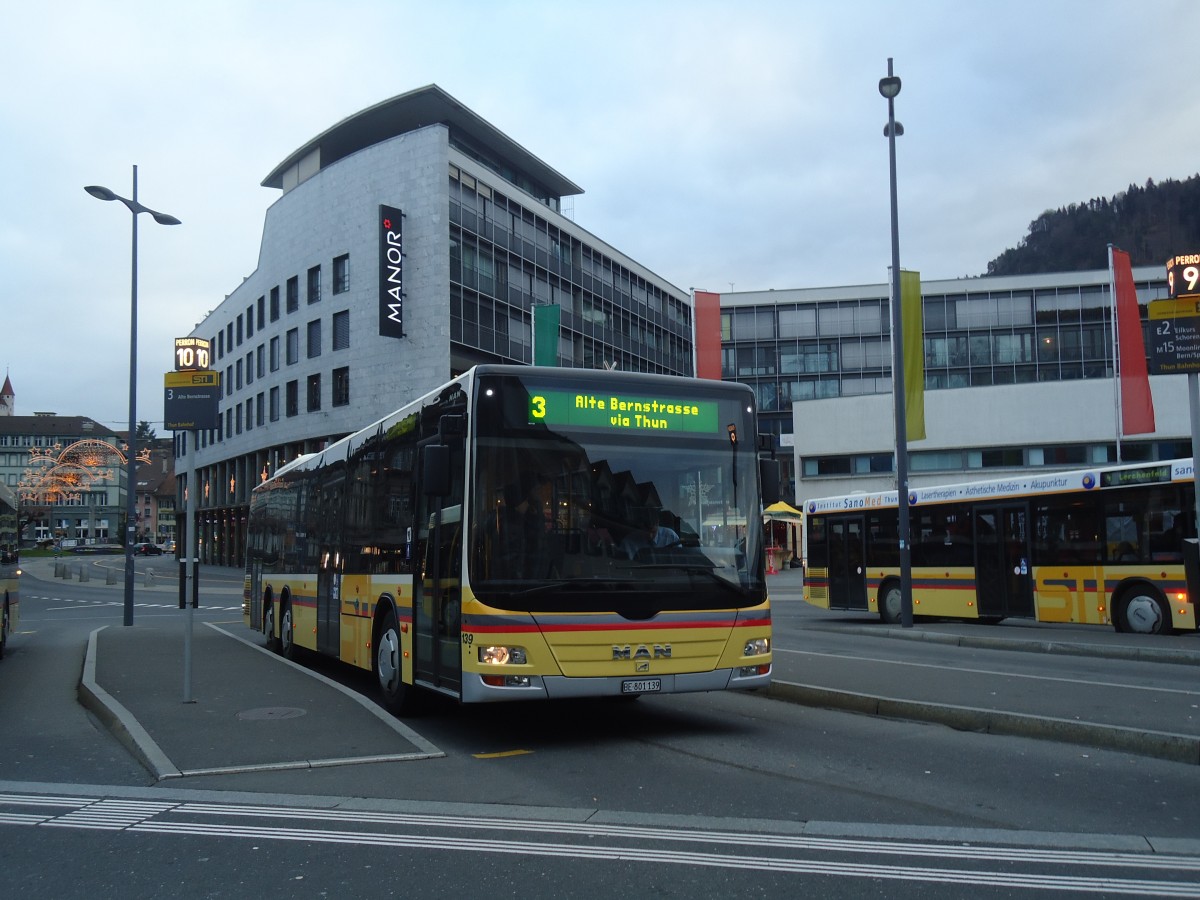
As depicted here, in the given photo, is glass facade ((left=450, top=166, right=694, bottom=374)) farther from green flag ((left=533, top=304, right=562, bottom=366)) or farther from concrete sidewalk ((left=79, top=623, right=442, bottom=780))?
concrete sidewalk ((left=79, top=623, right=442, bottom=780))

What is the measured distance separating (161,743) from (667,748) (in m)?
4.25

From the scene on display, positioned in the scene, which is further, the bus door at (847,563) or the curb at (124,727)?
the bus door at (847,563)

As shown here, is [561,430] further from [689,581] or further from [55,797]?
[55,797]

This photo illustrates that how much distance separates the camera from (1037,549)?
758 inches

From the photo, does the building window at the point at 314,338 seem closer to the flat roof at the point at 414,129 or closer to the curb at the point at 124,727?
the flat roof at the point at 414,129

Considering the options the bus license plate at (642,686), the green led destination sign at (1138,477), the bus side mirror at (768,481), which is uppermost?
the green led destination sign at (1138,477)

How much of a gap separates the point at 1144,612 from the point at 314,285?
46240 mm

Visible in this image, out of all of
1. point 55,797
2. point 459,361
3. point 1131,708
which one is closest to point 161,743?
point 55,797

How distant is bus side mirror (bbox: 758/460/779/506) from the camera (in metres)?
9.56

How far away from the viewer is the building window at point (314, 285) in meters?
54.9

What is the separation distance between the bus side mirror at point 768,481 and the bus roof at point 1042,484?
10.9 meters

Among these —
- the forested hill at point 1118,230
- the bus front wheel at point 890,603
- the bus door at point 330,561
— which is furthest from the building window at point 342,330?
the forested hill at point 1118,230

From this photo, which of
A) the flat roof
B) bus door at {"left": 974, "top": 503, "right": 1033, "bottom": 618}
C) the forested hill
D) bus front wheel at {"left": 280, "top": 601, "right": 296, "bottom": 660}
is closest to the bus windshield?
bus front wheel at {"left": 280, "top": 601, "right": 296, "bottom": 660}

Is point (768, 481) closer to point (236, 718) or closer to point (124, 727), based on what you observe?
point (236, 718)
